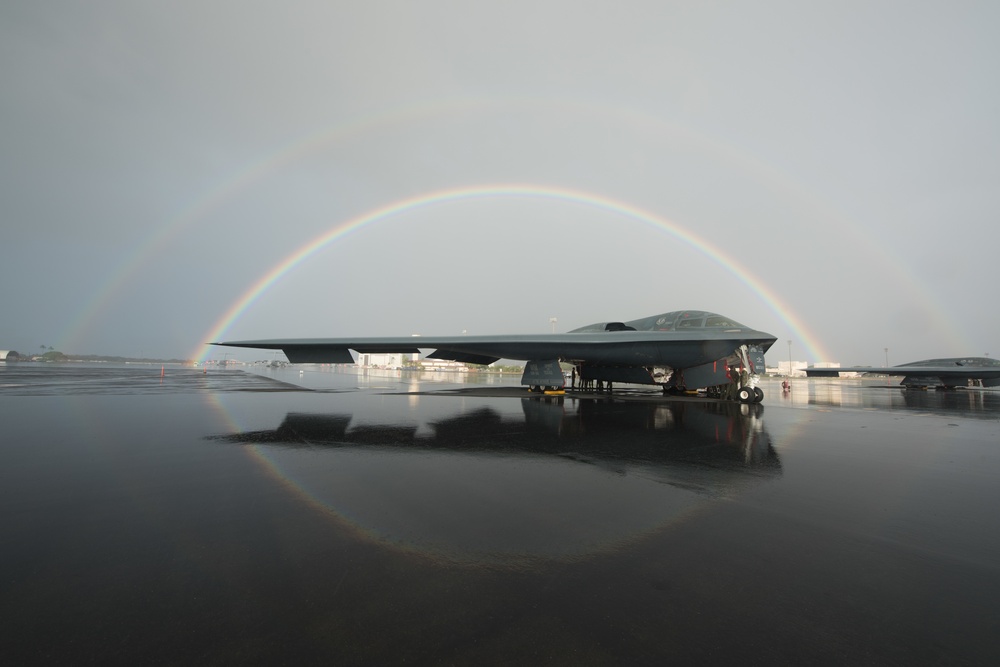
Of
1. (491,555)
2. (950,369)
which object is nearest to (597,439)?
(491,555)

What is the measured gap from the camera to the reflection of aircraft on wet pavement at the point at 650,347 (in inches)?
477

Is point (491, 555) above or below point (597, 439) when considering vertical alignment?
below

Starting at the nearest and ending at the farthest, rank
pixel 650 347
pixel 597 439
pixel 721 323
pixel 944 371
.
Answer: pixel 597 439 → pixel 721 323 → pixel 650 347 → pixel 944 371

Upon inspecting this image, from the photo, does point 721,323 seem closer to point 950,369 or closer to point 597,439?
point 597,439

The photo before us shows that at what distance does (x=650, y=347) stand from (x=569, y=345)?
247 centimetres

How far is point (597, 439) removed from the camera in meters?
6.16

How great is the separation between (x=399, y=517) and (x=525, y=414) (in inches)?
246

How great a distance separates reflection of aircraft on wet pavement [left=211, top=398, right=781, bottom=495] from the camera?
451 cm

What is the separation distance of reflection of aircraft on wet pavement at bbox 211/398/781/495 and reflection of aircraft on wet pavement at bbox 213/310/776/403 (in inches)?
141

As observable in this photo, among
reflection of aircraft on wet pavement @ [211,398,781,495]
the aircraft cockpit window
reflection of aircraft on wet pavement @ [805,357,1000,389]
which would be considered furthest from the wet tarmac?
reflection of aircraft on wet pavement @ [805,357,1000,389]

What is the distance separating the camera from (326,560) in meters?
2.34

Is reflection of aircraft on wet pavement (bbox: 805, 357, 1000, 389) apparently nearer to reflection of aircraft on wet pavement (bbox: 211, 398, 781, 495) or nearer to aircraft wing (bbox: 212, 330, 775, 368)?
aircraft wing (bbox: 212, 330, 775, 368)

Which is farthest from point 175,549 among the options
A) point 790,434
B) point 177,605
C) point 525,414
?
point 790,434

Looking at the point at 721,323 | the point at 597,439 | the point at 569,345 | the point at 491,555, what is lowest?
the point at 491,555
